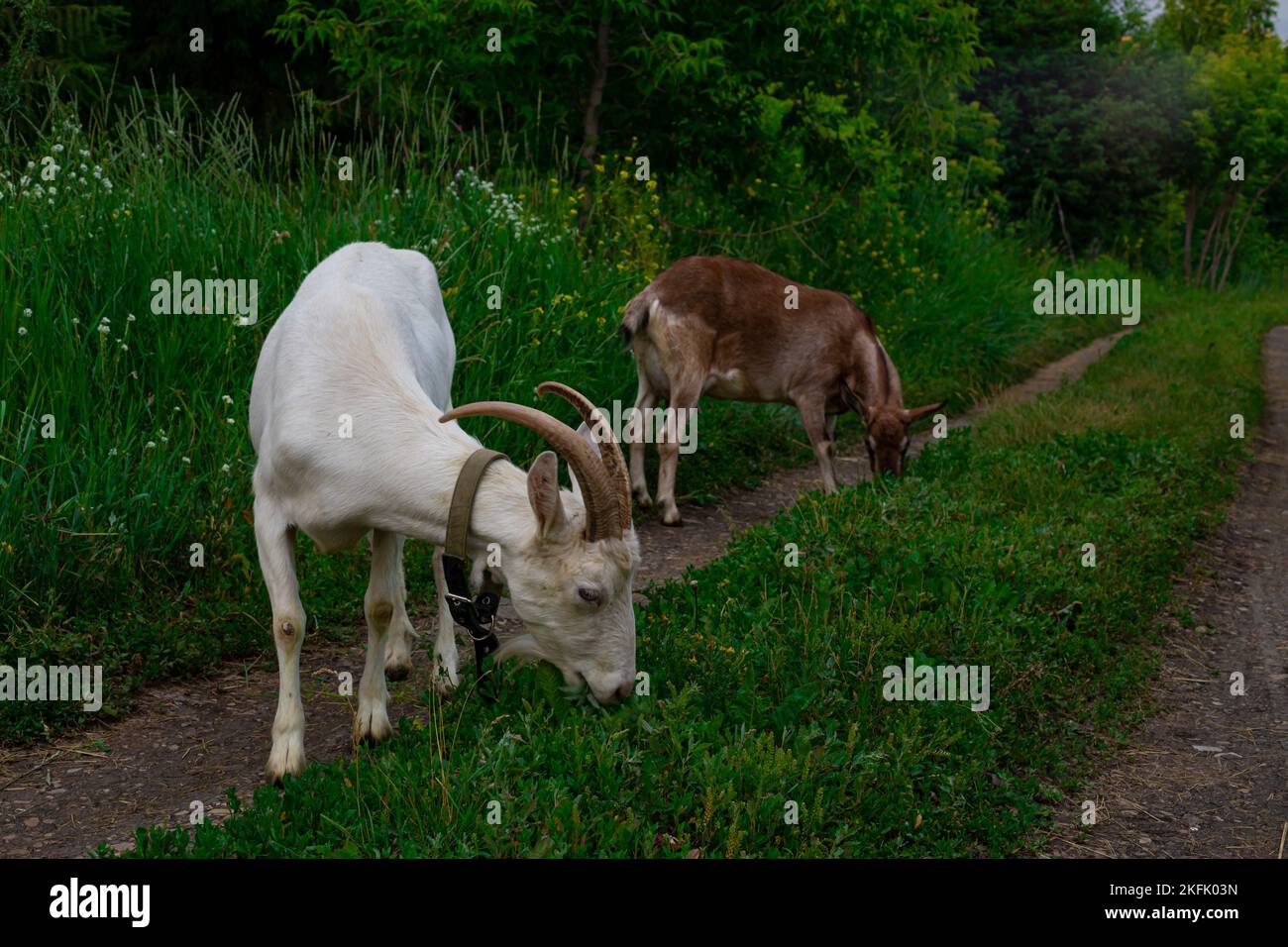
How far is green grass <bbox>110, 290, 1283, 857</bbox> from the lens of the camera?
3602 millimetres

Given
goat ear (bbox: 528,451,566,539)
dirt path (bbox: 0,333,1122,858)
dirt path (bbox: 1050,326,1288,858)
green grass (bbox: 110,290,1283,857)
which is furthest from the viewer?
dirt path (bbox: 1050,326,1288,858)

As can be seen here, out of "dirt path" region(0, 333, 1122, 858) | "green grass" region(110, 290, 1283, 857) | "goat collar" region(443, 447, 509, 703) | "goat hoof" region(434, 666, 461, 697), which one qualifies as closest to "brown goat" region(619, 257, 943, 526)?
"green grass" region(110, 290, 1283, 857)

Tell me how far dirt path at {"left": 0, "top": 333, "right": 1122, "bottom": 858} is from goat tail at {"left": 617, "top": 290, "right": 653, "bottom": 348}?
9.16 feet

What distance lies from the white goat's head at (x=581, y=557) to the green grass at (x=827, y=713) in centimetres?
21

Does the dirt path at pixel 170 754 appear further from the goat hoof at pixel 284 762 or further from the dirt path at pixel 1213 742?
the dirt path at pixel 1213 742

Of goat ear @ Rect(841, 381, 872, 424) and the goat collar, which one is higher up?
→ goat ear @ Rect(841, 381, 872, 424)

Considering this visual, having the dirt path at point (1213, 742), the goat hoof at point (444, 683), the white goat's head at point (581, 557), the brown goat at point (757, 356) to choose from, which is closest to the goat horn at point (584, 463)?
the white goat's head at point (581, 557)

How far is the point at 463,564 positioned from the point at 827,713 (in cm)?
145

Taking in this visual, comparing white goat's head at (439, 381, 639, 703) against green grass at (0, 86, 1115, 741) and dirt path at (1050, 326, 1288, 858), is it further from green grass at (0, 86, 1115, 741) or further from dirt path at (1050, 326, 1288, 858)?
green grass at (0, 86, 1115, 741)

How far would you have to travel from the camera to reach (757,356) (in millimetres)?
8633

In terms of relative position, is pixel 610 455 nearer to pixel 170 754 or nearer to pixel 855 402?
pixel 170 754

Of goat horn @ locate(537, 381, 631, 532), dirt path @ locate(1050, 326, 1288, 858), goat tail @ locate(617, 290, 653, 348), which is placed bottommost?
dirt path @ locate(1050, 326, 1288, 858)

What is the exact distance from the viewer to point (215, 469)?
19.9ft

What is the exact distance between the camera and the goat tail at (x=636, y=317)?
830 centimetres
